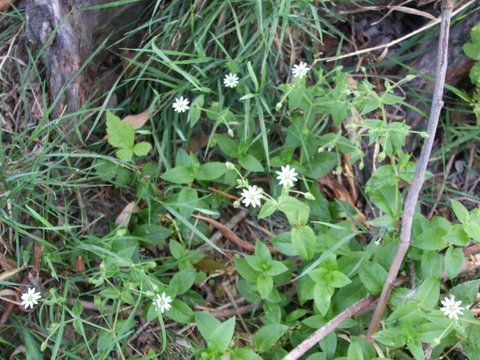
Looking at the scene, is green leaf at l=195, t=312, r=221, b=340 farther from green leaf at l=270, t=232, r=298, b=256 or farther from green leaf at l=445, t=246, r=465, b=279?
green leaf at l=445, t=246, r=465, b=279

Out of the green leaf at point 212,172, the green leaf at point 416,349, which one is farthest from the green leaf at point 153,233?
the green leaf at point 416,349

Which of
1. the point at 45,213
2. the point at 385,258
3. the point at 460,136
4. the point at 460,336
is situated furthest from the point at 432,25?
the point at 45,213

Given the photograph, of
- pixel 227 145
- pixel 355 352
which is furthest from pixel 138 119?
pixel 355 352

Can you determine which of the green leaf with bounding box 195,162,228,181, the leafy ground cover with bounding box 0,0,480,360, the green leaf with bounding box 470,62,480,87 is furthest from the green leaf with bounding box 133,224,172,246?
the green leaf with bounding box 470,62,480,87

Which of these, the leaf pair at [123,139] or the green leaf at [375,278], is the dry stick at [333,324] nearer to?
the green leaf at [375,278]

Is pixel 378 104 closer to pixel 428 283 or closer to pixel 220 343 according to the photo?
pixel 428 283

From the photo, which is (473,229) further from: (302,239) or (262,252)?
(262,252)
